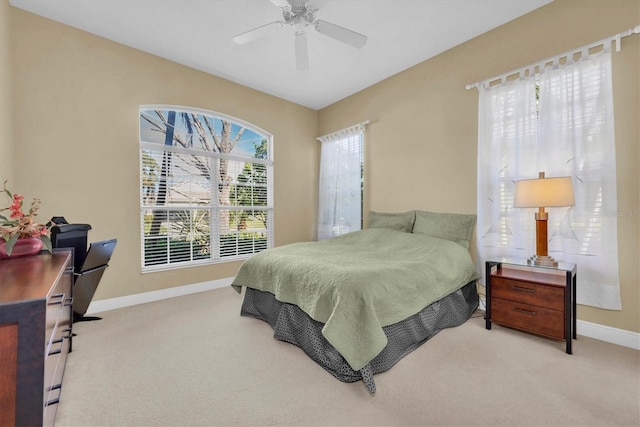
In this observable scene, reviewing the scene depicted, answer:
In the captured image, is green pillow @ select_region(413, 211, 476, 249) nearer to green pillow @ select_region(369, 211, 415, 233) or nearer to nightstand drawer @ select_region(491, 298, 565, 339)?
green pillow @ select_region(369, 211, 415, 233)

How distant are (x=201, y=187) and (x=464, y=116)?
11.3 ft

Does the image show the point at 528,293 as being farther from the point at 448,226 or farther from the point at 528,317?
the point at 448,226

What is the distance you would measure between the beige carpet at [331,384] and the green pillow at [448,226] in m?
0.98

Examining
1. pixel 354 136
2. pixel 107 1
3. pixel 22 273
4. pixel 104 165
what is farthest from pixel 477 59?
pixel 104 165

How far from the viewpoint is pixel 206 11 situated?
262 cm

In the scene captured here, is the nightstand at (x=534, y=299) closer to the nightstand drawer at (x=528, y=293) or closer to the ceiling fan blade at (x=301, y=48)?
the nightstand drawer at (x=528, y=293)

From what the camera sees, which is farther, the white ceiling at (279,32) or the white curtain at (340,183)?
the white curtain at (340,183)

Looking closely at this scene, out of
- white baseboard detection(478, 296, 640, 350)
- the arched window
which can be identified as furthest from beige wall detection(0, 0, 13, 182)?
white baseboard detection(478, 296, 640, 350)

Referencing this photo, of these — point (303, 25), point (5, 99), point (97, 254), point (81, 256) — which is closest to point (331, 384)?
point (97, 254)

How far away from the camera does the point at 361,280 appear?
1.84 metres

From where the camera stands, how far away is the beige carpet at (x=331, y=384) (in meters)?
1.47

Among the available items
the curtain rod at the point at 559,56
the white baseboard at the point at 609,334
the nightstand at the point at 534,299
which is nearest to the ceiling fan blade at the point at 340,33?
the curtain rod at the point at 559,56

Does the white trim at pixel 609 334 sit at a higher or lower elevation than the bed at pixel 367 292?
lower

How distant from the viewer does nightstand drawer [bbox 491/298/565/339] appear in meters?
2.12
